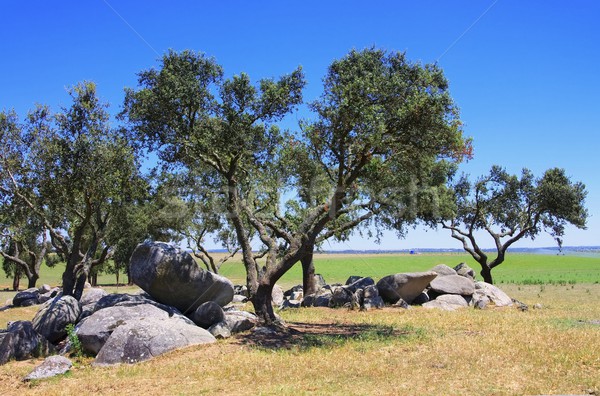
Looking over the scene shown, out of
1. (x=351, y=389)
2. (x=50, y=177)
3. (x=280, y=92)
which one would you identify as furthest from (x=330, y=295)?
(x=351, y=389)

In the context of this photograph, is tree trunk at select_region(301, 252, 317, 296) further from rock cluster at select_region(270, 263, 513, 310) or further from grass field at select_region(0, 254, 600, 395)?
grass field at select_region(0, 254, 600, 395)

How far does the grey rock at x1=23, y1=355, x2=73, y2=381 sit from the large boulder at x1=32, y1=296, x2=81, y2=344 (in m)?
4.12

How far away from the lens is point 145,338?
49.5 ft

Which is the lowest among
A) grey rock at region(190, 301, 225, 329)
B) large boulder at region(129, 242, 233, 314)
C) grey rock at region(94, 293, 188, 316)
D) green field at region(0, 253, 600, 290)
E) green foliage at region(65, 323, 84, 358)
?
green field at region(0, 253, 600, 290)

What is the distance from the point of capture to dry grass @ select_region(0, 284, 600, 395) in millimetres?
10883

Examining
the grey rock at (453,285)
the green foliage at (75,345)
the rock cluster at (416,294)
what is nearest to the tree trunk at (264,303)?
the green foliage at (75,345)

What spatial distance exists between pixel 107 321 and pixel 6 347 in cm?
308

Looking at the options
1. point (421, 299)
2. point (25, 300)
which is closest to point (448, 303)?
point (421, 299)

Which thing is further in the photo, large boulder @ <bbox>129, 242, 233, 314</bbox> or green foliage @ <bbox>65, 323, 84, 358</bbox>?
large boulder @ <bbox>129, 242, 233, 314</bbox>

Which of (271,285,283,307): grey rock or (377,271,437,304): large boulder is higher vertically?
(377,271,437,304): large boulder

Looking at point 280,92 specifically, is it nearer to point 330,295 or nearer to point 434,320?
point 434,320

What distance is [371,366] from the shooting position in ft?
41.8

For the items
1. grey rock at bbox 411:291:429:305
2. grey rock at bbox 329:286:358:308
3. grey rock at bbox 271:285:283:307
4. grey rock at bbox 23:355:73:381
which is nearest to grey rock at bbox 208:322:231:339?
grey rock at bbox 23:355:73:381

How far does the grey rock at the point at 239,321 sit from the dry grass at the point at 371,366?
3.99ft
